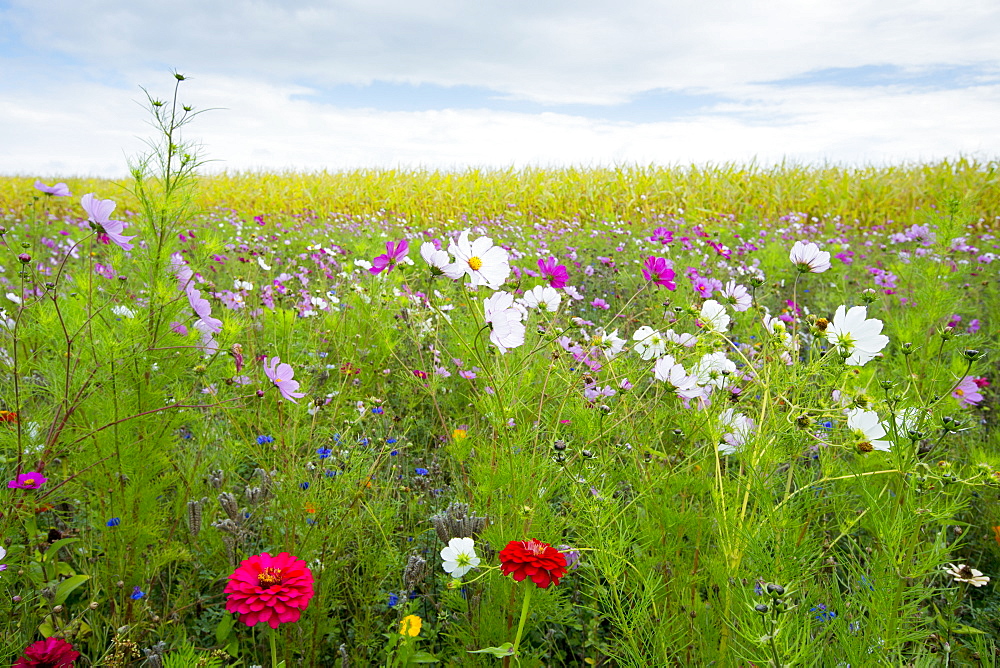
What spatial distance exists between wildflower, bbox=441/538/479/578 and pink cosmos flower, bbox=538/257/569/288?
2.83ft

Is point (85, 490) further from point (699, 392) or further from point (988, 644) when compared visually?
point (988, 644)

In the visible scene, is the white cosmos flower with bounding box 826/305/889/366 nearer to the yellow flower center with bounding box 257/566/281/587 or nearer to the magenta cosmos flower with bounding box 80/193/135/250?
the yellow flower center with bounding box 257/566/281/587

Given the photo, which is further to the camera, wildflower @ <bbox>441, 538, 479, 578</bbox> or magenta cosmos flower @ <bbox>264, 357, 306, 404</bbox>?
magenta cosmos flower @ <bbox>264, 357, 306, 404</bbox>

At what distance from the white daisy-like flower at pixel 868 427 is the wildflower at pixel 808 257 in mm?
486

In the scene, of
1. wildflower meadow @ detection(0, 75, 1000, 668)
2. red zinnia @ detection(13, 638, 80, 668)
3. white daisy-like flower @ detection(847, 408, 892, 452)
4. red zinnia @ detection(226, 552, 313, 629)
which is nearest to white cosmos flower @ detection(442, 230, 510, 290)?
wildflower meadow @ detection(0, 75, 1000, 668)

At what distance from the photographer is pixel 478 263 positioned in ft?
4.39

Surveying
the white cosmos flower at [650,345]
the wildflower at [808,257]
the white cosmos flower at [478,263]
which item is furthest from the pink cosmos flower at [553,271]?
the wildflower at [808,257]

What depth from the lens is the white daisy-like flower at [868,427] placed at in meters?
1.28

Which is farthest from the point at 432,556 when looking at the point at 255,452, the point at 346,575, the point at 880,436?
→ the point at 880,436

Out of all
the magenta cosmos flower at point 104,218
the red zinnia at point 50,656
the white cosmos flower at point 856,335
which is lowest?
the red zinnia at point 50,656

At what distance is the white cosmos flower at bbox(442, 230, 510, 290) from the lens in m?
1.30

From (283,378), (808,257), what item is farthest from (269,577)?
(808,257)

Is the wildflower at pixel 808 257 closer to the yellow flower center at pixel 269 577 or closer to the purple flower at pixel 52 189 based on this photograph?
the yellow flower center at pixel 269 577

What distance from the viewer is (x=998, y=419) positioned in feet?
8.39
